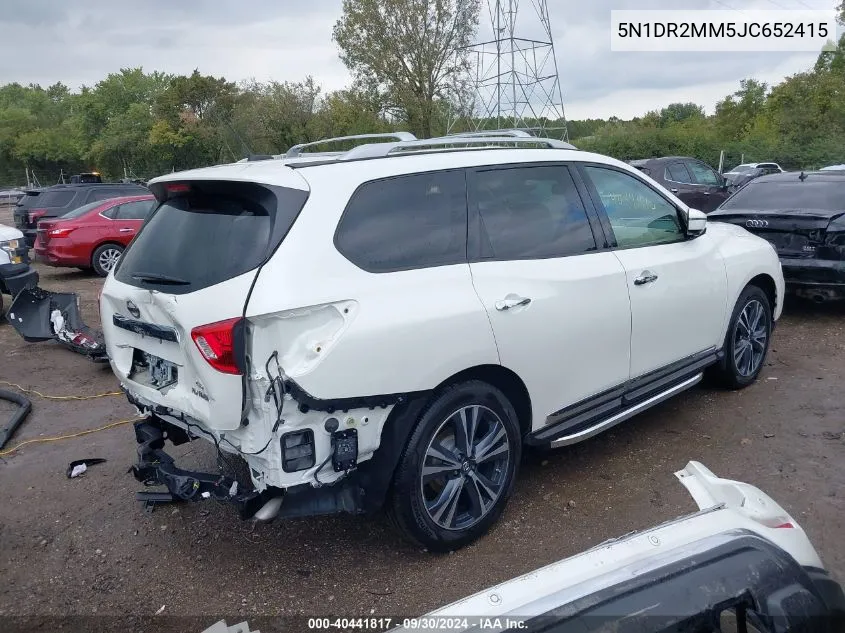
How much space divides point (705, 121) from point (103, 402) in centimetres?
5575

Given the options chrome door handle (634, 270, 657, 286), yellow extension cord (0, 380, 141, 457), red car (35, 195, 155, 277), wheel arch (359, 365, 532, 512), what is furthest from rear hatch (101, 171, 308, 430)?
red car (35, 195, 155, 277)

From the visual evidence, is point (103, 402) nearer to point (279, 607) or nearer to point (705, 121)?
point (279, 607)

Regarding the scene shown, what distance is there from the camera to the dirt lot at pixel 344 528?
329 cm

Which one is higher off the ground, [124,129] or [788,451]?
[124,129]

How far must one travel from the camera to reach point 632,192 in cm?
463

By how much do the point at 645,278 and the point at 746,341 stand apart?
176 cm

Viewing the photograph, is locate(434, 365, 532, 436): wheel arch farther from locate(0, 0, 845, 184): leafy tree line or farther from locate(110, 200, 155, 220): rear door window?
locate(0, 0, 845, 184): leafy tree line

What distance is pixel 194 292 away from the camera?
10.0 feet

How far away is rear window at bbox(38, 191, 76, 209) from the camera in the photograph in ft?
49.8

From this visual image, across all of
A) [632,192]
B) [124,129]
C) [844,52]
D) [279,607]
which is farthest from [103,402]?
[124,129]

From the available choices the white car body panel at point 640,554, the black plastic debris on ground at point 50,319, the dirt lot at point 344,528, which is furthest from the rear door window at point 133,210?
the white car body panel at point 640,554

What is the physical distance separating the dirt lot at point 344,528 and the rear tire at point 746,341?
0.51 feet

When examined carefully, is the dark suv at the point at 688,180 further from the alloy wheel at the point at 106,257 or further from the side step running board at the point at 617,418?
the side step running board at the point at 617,418

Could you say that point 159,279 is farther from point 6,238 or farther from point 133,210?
point 133,210
